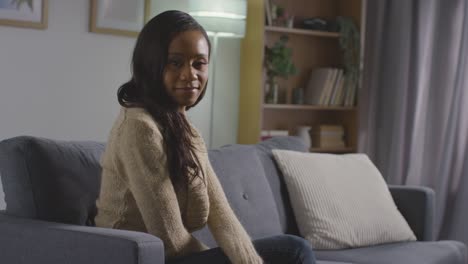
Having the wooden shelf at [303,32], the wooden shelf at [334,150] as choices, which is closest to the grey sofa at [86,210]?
the wooden shelf at [303,32]

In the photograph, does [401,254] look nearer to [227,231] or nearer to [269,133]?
[227,231]

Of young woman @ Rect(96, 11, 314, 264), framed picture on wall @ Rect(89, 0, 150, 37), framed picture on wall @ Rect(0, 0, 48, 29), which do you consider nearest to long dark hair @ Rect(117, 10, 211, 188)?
young woman @ Rect(96, 11, 314, 264)

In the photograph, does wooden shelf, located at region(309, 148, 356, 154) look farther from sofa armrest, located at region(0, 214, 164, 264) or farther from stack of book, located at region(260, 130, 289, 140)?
sofa armrest, located at region(0, 214, 164, 264)

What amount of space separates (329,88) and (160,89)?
320cm

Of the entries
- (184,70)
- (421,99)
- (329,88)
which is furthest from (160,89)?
(329,88)

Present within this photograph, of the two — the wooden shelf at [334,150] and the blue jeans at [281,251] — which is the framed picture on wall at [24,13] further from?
the blue jeans at [281,251]

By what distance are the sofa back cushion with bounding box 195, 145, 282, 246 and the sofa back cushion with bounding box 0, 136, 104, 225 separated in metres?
0.62

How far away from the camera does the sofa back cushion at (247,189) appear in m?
2.86

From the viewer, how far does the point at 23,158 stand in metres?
2.29

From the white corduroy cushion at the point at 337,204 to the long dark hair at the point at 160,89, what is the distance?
1.01 meters

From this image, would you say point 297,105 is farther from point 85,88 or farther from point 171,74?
point 171,74

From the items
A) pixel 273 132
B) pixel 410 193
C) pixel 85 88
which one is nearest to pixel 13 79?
pixel 85 88

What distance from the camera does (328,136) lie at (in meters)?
5.32

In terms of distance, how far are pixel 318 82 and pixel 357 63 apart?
28 cm
